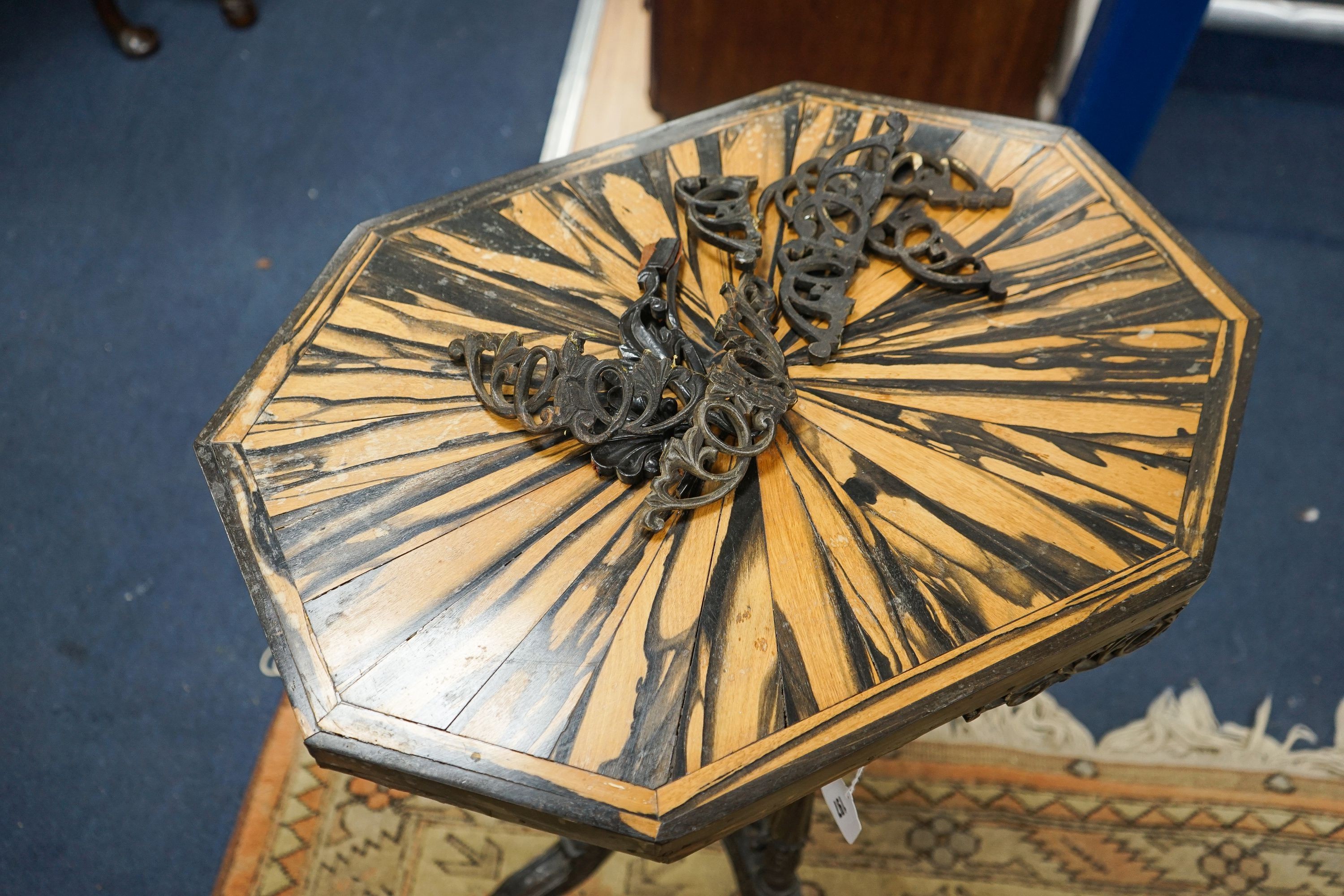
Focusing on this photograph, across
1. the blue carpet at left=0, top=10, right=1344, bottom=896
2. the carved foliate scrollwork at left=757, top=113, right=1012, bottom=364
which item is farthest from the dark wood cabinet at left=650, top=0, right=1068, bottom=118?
the carved foliate scrollwork at left=757, top=113, right=1012, bottom=364

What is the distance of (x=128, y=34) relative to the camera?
3.04 metres

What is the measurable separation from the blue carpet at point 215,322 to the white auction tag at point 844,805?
32.1 inches

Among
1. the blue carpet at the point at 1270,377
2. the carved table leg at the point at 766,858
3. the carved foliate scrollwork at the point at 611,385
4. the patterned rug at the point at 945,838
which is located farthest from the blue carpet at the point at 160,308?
the blue carpet at the point at 1270,377

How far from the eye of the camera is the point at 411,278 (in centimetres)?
140

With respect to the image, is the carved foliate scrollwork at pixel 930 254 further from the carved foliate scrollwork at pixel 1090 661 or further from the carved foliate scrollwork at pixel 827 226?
the carved foliate scrollwork at pixel 1090 661

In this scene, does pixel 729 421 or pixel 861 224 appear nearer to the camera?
pixel 729 421

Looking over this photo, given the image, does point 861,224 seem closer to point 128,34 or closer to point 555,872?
point 555,872

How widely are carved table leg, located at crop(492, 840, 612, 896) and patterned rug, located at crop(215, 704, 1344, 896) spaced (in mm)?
190

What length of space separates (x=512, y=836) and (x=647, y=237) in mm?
1046

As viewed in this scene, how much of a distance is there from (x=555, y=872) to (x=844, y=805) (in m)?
0.51

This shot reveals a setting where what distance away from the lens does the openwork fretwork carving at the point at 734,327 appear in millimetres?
1196

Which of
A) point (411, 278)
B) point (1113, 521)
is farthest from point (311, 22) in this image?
point (1113, 521)

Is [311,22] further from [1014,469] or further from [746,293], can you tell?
[1014,469]

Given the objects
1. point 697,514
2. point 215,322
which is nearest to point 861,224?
point 697,514
